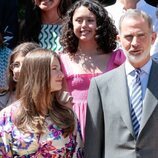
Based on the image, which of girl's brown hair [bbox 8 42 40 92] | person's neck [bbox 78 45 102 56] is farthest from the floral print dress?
person's neck [bbox 78 45 102 56]

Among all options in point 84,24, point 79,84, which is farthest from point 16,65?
point 84,24

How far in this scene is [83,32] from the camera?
4.55m

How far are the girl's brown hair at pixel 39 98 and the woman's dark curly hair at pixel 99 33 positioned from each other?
967 mm

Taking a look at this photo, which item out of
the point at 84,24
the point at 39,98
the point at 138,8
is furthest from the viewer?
the point at 138,8

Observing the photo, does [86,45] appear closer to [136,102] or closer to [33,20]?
[33,20]

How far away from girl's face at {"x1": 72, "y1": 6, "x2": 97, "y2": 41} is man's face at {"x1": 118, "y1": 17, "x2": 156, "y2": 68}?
883mm

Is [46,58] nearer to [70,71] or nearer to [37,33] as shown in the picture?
[70,71]

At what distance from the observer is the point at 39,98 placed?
11.9 ft

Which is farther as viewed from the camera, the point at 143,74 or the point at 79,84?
the point at 79,84

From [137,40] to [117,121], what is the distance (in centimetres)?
58

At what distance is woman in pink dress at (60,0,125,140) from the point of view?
446 centimetres

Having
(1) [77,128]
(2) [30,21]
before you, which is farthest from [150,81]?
(2) [30,21]

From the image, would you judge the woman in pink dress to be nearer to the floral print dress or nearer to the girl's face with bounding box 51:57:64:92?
the girl's face with bounding box 51:57:64:92

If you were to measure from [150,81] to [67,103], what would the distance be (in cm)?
66
